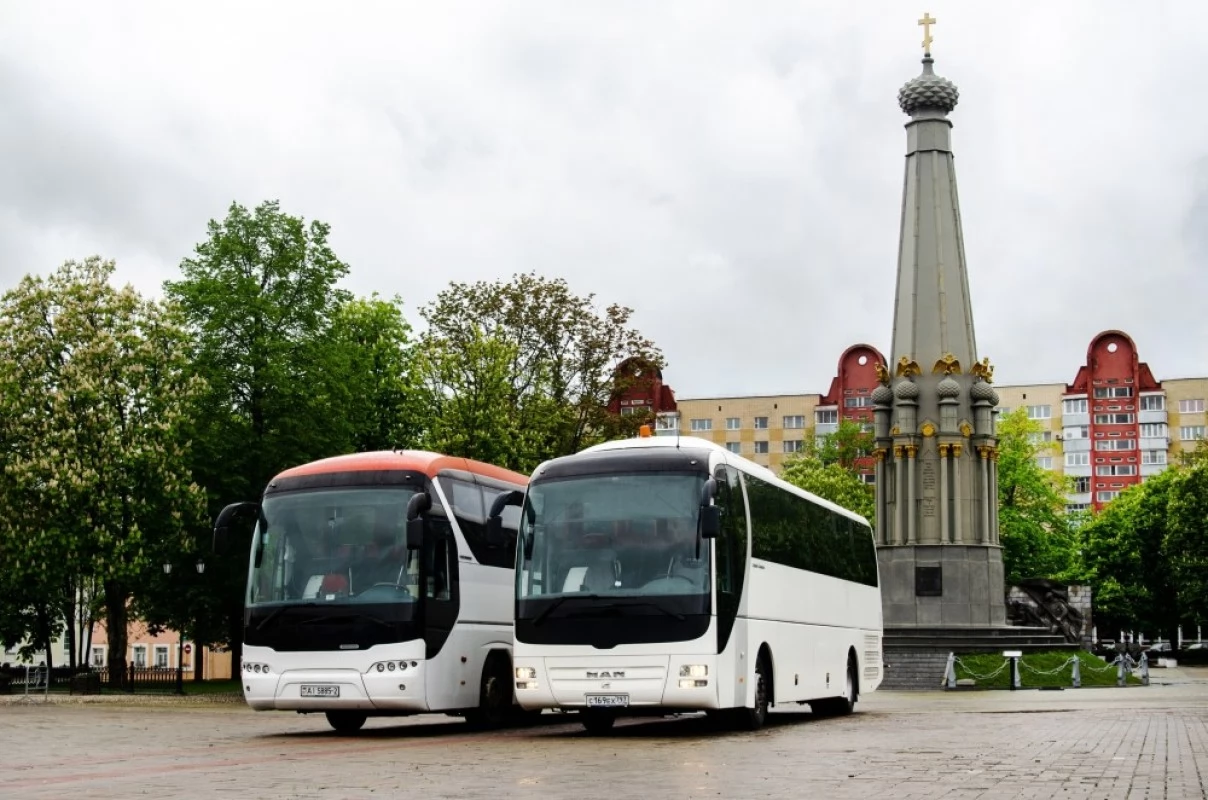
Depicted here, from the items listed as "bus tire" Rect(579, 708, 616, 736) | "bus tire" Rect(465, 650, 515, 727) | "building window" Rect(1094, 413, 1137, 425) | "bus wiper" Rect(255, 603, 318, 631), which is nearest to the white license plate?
"bus tire" Rect(579, 708, 616, 736)

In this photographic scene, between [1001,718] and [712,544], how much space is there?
282 inches

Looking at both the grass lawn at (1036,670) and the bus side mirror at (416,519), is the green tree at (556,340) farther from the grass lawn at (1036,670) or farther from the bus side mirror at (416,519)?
the bus side mirror at (416,519)

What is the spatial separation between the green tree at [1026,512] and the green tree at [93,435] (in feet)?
150

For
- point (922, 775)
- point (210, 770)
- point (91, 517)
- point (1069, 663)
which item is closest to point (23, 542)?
point (91, 517)

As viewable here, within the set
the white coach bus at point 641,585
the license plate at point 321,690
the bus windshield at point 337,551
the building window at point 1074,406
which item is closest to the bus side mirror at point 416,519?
the bus windshield at point 337,551

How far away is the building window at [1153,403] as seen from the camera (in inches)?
4897

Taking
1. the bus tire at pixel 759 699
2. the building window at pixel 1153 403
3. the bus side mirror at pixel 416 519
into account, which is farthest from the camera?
the building window at pixel 1153 403

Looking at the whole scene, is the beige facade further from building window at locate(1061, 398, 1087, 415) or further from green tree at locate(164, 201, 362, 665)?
green tree at locate(164, 201, 362, 665)

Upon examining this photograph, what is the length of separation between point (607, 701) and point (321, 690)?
3.72 m

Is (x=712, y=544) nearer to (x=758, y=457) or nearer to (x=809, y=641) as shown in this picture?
(x=809, y=641)

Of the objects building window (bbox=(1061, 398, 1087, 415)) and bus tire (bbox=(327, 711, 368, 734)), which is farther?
building window (bbox=(1061, 398, 1087, 415))

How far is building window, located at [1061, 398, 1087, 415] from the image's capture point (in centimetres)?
12638

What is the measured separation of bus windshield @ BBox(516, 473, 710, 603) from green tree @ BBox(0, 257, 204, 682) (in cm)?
2383

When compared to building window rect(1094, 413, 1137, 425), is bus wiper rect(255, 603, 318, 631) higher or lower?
lower
